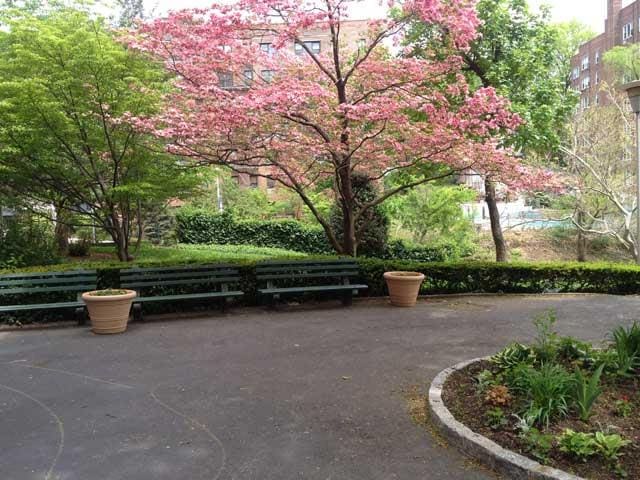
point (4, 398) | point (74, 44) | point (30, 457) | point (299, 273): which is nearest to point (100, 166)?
point (74, 44)

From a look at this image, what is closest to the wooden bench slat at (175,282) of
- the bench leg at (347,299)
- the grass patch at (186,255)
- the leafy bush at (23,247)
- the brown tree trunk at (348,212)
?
the grass patch at (186,255)

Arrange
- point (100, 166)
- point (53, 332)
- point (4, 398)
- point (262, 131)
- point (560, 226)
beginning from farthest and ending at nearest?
point (560, 226) < point (100, 166) < point (262, 131) < point (53, 332) < point (4, 398)

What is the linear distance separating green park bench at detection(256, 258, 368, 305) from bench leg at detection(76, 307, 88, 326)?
279cm

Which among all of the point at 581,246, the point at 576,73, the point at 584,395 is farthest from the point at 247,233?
the point at 576,73

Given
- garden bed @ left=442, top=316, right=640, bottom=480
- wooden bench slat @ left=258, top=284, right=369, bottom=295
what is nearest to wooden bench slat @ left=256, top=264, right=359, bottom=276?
wooden bench slat @ left=258, top=284, right=369, bottom=295

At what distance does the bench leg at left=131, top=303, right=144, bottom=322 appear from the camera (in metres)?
7.85

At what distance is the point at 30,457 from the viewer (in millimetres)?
3488

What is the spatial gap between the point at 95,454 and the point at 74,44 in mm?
8380

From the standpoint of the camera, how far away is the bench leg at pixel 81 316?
7566mm

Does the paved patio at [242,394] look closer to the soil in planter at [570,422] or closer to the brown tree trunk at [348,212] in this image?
the soil in planter at [570,422]

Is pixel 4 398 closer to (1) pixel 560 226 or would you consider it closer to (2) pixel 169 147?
(2) pixel 169 147

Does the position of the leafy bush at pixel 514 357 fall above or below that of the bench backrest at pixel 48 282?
below

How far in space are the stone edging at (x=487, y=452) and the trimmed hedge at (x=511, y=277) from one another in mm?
5686

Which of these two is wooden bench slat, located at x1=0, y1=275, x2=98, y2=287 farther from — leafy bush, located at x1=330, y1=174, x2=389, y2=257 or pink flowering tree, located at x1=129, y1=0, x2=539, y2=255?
leafy bush, located at x1=330, y1=174, x2=389, y2=257
